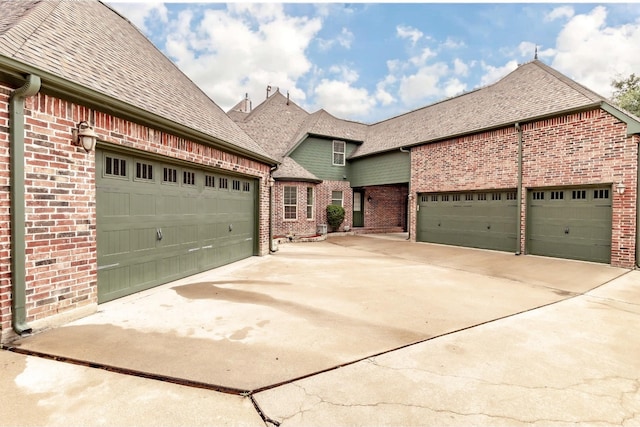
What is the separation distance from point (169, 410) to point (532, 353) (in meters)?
3.62

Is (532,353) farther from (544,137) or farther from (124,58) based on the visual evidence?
(544,137)

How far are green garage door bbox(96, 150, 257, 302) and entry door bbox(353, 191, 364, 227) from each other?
11.6 m

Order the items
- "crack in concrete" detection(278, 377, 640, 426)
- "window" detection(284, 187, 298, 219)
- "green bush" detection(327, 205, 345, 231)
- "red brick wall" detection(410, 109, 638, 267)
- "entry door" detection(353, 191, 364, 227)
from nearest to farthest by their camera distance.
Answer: "crack in concrete" detection(278, 377, 640, 426) < "red brick wall" detection(410, 109, 638, 267) < "window" detection(284, 187, 298, 219) < "green bush" detection(327, 205, 345, 231) < "entry door" detection(353, 191, 364, 227)

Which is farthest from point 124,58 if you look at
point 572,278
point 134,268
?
point 572,278

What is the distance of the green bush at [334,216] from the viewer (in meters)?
17.5

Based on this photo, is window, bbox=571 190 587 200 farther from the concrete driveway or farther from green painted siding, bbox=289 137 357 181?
green painted siding, bbox=289 137 357 181

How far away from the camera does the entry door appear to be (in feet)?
63.6

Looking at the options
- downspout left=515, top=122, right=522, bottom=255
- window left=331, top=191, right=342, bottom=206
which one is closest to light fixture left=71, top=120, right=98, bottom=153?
downspout left=515, top=122, right=522, bottom=255

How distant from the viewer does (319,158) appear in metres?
18.3

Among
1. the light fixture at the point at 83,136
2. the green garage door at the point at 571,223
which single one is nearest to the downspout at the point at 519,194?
the green garage door at the point at 571,223

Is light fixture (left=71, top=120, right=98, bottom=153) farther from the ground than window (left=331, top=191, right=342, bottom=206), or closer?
farther from the ground

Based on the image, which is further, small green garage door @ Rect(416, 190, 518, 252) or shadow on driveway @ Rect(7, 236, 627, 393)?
small green garage door @ Rect(416, 190, 518, 252)

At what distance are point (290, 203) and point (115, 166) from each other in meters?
11.1

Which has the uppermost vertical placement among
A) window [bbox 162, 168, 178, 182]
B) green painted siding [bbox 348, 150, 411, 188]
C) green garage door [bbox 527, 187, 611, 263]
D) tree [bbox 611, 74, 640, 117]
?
tree [bbox 611, 74, 640, 117]
